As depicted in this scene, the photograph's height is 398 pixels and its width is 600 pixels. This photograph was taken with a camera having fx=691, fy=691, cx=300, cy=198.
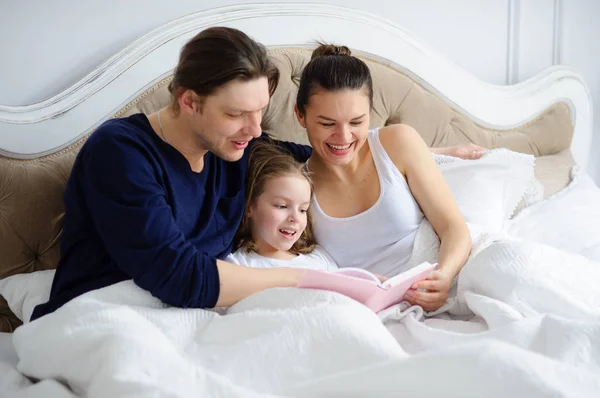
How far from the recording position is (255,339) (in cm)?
126

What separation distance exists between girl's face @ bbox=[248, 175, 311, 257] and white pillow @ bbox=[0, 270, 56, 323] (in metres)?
0.54

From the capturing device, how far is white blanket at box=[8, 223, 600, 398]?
3.49 feet

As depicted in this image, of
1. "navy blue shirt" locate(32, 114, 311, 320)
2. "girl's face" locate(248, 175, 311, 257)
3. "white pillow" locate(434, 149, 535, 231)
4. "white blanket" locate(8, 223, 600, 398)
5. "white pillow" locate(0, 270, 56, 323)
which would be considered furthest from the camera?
"white pillow" locate(434, 149, 535, 231)

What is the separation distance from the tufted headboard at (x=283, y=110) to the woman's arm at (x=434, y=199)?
0.33 metres

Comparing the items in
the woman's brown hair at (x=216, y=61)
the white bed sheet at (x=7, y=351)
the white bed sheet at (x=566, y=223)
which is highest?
the woman's brown hair at (x=216, y=61)

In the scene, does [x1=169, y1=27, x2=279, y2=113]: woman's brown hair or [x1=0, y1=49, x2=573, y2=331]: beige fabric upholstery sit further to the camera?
[x1=0, y1=49, x2=573, y2=331]: beige fabric upholstery

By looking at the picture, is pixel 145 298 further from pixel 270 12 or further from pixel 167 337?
pixel 270 12

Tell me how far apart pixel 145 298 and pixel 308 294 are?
340 mm

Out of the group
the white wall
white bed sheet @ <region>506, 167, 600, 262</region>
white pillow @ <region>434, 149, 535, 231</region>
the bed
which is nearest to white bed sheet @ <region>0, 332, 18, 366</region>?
the bed

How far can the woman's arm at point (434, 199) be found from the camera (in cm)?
166

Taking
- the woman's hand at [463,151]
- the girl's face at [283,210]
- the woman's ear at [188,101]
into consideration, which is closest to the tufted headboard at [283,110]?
the woman's hand at [463,151]

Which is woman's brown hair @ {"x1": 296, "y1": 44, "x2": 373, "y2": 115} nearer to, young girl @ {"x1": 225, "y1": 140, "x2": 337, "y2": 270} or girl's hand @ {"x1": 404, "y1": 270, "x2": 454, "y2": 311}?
young girl @ {"x1": 225, "y1": 140, "x2": 337, "y2": 270}

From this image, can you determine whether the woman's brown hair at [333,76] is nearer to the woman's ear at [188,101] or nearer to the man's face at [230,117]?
the man's face at [230,117]

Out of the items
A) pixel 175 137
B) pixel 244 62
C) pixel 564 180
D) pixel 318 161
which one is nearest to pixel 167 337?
pixel 175 137
